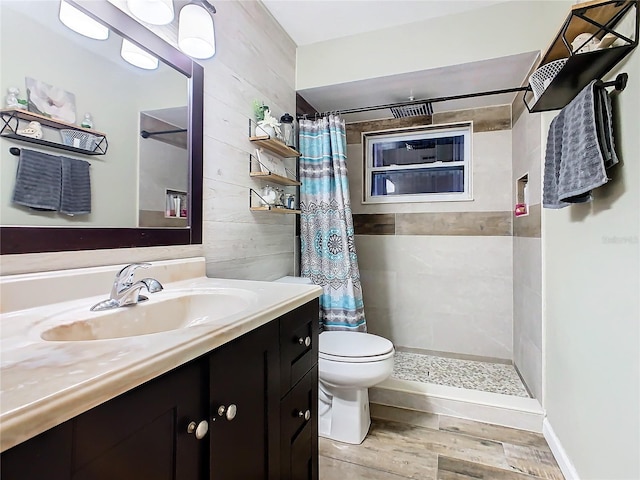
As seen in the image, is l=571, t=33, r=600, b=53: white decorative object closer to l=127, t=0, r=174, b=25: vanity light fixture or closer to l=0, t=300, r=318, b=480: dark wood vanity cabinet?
l=0, t=300, r=318, b=480: dark wood vanity cabinet

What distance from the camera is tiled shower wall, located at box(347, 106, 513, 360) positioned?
254 cm

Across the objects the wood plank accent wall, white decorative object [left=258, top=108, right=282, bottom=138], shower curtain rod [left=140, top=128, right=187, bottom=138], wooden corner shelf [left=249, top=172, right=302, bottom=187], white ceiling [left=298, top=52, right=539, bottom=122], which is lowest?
the wood plank accent wall

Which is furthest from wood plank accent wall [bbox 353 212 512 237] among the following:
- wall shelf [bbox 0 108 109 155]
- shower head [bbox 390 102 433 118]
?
wall shelf [bbox 0 108 109 155]

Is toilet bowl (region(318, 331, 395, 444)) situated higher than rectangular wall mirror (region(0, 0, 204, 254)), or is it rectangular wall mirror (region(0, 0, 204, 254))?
rectangular wall mirror (region(0, 0, 204, 254))

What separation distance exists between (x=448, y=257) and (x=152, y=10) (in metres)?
2.47

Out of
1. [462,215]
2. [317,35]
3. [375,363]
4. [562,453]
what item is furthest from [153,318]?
[462,215]

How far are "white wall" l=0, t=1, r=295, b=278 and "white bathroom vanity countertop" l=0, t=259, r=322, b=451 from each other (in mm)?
495

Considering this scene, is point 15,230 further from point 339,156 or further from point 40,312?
point 339,156

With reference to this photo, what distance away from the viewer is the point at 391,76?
2113 millimetres

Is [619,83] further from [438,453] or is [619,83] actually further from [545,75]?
[438,453]

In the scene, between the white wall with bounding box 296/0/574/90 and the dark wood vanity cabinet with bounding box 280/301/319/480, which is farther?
the white wall with bounding box 296/0/574/90

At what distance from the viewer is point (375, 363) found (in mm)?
1620

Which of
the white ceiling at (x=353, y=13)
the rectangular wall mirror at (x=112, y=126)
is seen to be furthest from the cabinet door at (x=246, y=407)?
the white ceiling at (x=353, y=13)

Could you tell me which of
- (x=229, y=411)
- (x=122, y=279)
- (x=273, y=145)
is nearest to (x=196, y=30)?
(x=273, y=145)
